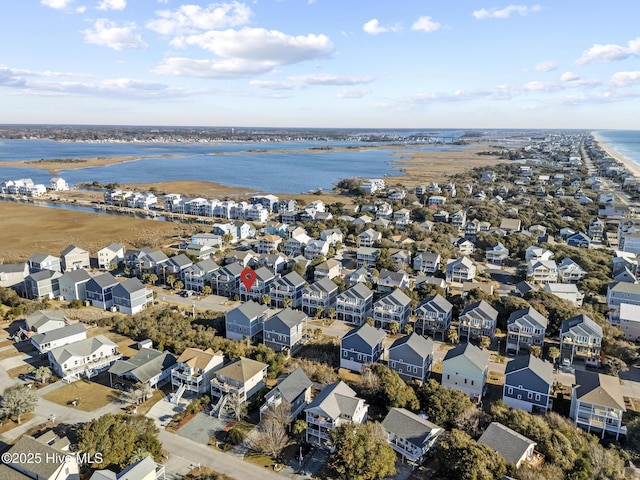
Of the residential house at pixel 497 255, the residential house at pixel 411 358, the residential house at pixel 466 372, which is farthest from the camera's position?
the residential house at pixel 497 255

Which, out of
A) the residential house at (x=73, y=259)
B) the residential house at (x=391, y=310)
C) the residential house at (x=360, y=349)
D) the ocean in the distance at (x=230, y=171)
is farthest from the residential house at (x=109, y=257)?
the ocean in the distance at (x=230, y=171)

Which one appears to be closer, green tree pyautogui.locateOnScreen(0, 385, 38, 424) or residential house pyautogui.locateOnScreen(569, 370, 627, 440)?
residential house pyautogui.locateOnScreen(569, 370, 627, 440)

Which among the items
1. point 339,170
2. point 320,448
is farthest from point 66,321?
point 339,170

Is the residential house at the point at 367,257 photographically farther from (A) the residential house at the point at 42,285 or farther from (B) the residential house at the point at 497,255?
(A) the residential house at the point at 42,285

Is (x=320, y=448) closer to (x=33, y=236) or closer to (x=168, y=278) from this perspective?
(x=168, y=278)

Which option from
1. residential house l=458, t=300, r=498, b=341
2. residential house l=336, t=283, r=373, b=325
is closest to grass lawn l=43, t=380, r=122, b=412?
residential house l=336, t=283, r=373, b=325

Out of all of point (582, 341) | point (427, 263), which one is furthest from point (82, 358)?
point (427, 263)

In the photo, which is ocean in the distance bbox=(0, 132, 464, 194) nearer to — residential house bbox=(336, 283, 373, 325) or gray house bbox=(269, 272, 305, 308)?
gray house bbox=(269, 272, 305, 308)
